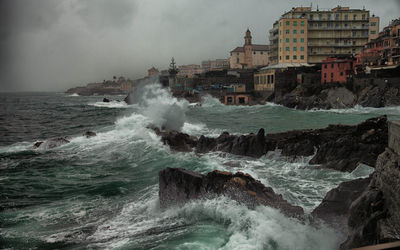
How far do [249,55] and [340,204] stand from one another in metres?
113

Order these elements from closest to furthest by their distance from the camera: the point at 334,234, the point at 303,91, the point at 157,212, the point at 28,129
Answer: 1. the point at 334,234
2. the point at 157,212
3. the point at 28,129
4. the point at 303,91

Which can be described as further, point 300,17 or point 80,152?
point 300,17

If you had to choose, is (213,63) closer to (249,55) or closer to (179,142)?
(249,55)

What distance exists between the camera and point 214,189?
1220 centimetres

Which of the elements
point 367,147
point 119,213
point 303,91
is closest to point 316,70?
point 303,91

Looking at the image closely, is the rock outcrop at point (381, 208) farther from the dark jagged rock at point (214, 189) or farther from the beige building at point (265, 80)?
the beige building at point (265, 80)

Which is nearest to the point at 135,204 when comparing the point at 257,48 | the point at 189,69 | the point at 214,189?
the point at 214,189

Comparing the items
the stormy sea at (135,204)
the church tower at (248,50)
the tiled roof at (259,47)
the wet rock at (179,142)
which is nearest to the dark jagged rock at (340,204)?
the stormy sea at (135,204)

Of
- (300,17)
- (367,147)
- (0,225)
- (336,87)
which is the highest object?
(300,17)

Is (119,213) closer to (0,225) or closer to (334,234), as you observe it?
(0,225)

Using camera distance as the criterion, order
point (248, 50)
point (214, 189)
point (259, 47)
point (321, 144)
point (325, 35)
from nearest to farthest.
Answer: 1. point (214, 189)
2. point (321, 144)
3. point (325, 35)
4. point (248, 50)
5. point (259, 47)

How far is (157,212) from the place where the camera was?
12211 millimetres

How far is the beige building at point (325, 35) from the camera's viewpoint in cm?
7381

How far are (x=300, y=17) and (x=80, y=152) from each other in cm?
6550
